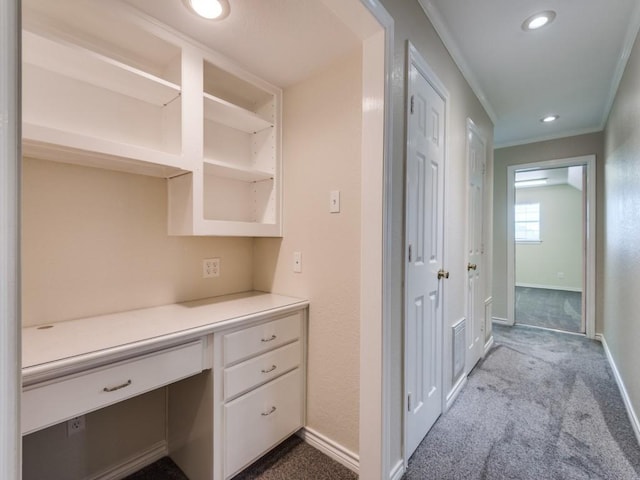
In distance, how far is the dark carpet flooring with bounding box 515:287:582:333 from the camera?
4.14 metres

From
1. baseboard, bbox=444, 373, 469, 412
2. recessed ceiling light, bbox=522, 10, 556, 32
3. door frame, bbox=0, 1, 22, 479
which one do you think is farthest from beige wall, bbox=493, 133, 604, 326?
door frame, bbox=0, 1, 22, 479

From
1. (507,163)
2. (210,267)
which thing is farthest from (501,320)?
(210,267)

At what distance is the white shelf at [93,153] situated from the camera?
3.44ft

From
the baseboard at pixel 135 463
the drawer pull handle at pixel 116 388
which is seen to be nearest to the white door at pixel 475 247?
Result: the baseboard at pixel 135 463

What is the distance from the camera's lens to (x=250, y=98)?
1.92 m

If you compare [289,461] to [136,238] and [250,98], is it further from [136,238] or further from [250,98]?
[250,98]

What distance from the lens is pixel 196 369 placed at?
1.27 meters

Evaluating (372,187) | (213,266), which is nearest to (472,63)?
(372,187)

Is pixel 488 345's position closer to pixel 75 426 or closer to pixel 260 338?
pixel 260 338

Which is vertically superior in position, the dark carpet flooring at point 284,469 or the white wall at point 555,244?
the white wall at point 555,244

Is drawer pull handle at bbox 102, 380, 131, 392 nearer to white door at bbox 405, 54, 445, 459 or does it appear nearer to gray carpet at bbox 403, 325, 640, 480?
white door at bbox 405, 54, 445, 459

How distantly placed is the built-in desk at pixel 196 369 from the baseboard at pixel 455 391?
1.03 metres

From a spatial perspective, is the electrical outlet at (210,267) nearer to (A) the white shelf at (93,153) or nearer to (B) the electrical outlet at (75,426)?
(A) the white shelf at (93,153)

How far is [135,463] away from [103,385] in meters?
0.81
